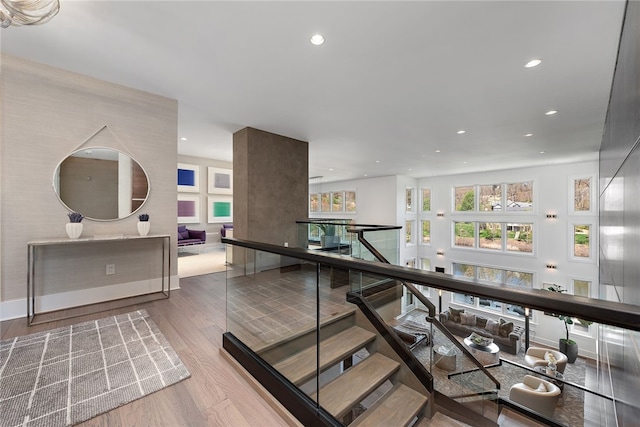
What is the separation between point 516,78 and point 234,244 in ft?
12.4

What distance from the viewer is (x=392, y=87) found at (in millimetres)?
3334

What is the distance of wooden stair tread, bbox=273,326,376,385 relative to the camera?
Answer: 1.78 meters

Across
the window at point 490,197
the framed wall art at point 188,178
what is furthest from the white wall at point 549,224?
the framed wall art at point 188,178

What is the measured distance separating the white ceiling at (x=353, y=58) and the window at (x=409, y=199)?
6988 millimetres

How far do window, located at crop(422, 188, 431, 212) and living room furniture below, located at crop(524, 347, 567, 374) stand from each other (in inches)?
442

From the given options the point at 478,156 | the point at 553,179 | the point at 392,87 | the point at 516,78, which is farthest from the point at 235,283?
the point at 553,179

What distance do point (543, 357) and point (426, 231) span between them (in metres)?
11.5

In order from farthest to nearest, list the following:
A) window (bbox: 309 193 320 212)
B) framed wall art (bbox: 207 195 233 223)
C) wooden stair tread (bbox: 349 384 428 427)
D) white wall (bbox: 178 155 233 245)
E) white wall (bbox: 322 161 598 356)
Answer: window (bbox: 309 193 320 212) < white wall (bbox: 322 161 598 356) < framed wall art (bbox: 207 195 233 223) < white wall (bbox: 178 155 233 245) < wooden stair tread (bbox: 349 384 428 427)

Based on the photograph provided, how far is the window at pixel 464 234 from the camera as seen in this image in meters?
10.6

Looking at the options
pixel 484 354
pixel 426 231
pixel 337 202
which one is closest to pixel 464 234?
pixel 426 231

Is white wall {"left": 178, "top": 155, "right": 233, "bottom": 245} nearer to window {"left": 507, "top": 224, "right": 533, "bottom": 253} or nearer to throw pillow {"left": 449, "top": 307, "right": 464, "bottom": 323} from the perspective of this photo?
throw pillow {"left": 449, "top": 307, "right": 464, "bottom": 323}

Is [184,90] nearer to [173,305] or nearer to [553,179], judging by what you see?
[173,305]

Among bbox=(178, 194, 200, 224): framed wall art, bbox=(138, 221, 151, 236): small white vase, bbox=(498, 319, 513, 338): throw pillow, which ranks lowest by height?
bbox=(498, 319, 513, 338): throw pillow

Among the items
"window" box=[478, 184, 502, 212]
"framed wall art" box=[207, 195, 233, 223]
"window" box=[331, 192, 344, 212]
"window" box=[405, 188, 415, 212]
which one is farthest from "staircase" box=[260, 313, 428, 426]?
"window" box=[331, 192, 344, 212]
